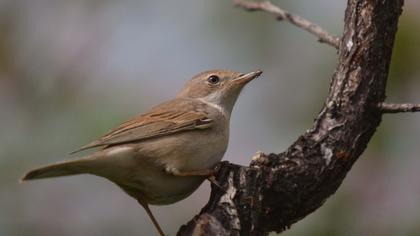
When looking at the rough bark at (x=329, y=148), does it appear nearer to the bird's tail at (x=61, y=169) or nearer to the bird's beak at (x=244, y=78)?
Result: the bird's tail at (x=61, y=169)

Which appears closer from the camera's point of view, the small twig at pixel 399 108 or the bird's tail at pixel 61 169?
the small twig at pixel 399 108

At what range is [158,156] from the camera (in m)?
4.94

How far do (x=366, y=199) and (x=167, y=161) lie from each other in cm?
153

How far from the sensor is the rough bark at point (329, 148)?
402 cm

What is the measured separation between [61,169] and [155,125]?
3.29ft

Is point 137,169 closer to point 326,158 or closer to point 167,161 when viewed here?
point 167,161

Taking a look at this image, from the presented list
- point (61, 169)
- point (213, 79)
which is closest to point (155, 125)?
point (61, 169)

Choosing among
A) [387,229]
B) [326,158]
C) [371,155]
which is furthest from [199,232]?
[371,155]

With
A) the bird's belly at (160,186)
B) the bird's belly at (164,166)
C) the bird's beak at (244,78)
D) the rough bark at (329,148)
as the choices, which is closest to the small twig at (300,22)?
the rough bark at (329,148)

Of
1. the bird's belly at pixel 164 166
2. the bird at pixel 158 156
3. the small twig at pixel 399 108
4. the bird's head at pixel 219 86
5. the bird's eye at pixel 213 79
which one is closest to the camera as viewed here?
the small twig at pixel 399 108

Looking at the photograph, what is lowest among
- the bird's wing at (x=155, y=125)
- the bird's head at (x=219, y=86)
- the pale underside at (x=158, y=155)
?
the pale underside at (x=158, y=155)

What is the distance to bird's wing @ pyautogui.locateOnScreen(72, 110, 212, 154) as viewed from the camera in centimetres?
496

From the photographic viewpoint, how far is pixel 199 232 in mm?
3967

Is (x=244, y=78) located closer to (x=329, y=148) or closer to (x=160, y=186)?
(x=160, y=186)
